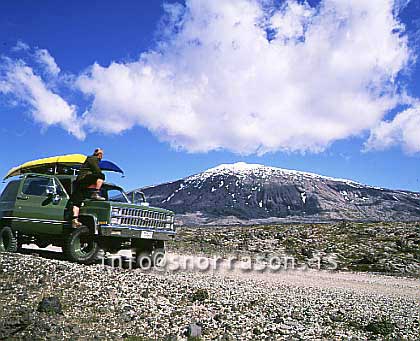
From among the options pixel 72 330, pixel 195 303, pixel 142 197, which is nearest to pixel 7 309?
pixel 72 330

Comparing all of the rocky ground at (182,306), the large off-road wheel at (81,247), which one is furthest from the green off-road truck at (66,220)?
the rocky ground at (182,306)

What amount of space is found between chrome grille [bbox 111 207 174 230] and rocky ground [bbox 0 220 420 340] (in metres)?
1.45

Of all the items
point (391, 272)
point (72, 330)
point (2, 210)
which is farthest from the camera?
point (391, 272)

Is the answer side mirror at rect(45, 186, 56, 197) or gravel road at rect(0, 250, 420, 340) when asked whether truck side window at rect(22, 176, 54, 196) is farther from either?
gravel road at rect(0, 250, 420, 340)

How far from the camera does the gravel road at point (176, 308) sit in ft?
26.4

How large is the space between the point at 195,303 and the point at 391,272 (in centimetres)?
1514

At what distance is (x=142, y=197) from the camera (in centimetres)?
1560

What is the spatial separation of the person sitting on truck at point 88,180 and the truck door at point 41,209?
451 mm

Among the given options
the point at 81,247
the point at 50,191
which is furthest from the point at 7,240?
the point at 81,247

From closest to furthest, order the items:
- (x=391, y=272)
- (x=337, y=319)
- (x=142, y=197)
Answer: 1. (x=337, y=319)
2. (x=142, y=197)
3. (x=391, y=272)

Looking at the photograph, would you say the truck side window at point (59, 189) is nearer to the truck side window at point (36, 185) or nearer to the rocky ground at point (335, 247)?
the truck side window at point (36, 185)

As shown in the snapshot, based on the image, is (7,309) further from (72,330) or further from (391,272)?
(391,272)

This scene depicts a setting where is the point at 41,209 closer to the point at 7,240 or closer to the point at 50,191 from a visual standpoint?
the point at 50,191

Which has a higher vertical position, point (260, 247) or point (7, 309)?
point (260, 247)
